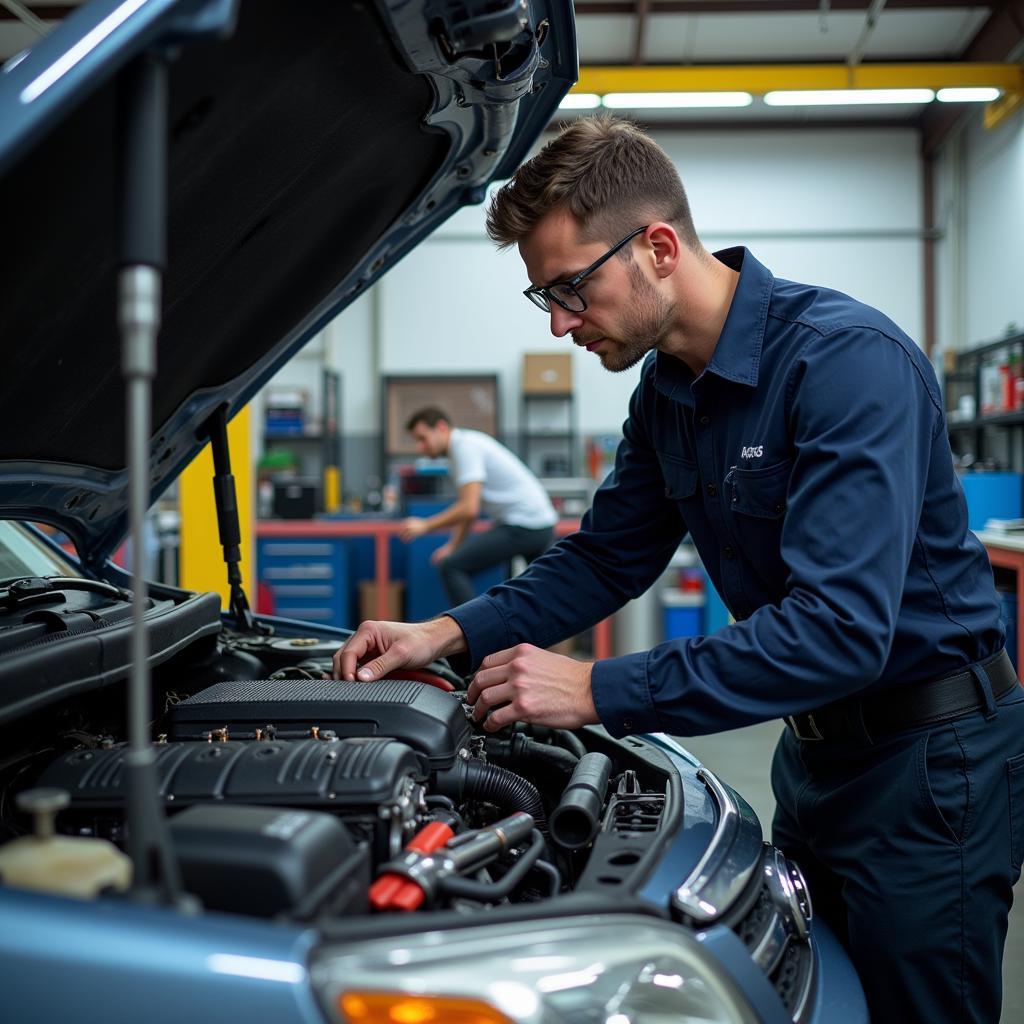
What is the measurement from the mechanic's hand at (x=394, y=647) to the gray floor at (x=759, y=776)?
3.19 ft

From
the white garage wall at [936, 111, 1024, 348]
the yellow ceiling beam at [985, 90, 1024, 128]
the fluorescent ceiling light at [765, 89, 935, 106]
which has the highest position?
the yellow ceiling beam at [985, 90, 1024, 128]

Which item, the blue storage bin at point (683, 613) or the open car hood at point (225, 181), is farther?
the blue storage bin at point (683, 613)

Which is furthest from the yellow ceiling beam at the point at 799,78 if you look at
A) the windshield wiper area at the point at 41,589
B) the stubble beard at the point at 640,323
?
the windshield wiper area at the point at 41,589

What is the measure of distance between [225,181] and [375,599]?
5318 mm

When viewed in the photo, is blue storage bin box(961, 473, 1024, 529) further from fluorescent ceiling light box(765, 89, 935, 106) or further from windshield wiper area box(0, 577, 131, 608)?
windshield wiper area box(0, 577, 131, 608)

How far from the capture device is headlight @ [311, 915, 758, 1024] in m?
0.67

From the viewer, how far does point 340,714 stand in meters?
1.21

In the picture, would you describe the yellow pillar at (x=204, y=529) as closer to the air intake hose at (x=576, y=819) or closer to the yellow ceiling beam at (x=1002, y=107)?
the air intake hose at (x=576, y=819)

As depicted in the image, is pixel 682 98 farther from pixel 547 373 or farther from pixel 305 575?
pixel 305 575

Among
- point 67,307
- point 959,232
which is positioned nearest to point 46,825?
point 67,307

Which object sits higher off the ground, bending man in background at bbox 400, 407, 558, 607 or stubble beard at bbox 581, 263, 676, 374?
stubble beard at bbox 581, 263, 676, 374

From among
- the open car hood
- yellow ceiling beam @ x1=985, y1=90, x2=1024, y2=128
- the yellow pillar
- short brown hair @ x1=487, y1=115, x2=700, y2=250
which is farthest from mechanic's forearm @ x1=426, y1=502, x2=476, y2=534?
yellow ceiling beam @ x1=985, y1=90, x2=1024, y2=128

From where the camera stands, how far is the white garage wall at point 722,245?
8.73 m

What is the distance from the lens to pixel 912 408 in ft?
3.82
